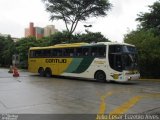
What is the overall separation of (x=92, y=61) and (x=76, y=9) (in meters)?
18.7

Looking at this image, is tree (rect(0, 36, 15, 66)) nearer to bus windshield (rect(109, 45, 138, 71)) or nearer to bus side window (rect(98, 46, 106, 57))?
bus side window (rect(98, 46, 106, 57))

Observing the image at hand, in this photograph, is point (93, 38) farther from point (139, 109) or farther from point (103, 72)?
point (139, 109)

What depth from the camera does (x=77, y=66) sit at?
80.3 feet

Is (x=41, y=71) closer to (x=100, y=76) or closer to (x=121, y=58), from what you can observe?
(x=100, y=76)

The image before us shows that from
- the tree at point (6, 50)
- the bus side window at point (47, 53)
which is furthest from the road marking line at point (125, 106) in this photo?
the tree at point (6, 50)

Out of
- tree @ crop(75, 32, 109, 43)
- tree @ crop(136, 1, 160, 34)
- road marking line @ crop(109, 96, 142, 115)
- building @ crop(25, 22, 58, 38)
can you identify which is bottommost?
road marking line @ crop(109, 96, 142, 115)

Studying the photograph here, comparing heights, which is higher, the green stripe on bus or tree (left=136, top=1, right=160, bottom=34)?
tree (left=136, top=1, right=160, bottom=34)

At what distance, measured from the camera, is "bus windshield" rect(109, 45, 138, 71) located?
21359 millimetres

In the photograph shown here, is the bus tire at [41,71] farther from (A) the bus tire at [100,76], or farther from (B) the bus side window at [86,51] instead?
(A) the bus tire at [100,76]

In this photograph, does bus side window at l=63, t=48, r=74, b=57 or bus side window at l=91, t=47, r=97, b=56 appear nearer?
bus side window at l=91, t=47, r=97, b=56

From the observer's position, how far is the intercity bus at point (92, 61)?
21531mm

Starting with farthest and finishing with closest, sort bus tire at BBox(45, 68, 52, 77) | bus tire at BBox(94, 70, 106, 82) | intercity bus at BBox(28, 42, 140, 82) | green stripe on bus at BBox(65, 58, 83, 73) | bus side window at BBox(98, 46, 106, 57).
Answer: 1. bus tire at BBox(45, 68, 52, 77)
2. green stripe on bus at BBox(65, 58, 83, 73)
3. bus tire at BBox(94, 70, 106, 82)
4. bus side window at BBox(98, 46, 106, 57)
5. intercity bus at BBox(28, 42, 140, 82)

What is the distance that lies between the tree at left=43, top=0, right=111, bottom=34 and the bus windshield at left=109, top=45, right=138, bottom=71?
19.5 meters

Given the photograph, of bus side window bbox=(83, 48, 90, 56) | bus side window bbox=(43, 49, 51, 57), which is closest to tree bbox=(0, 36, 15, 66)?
bus side window bbox=(43, 49, 51, 57)
